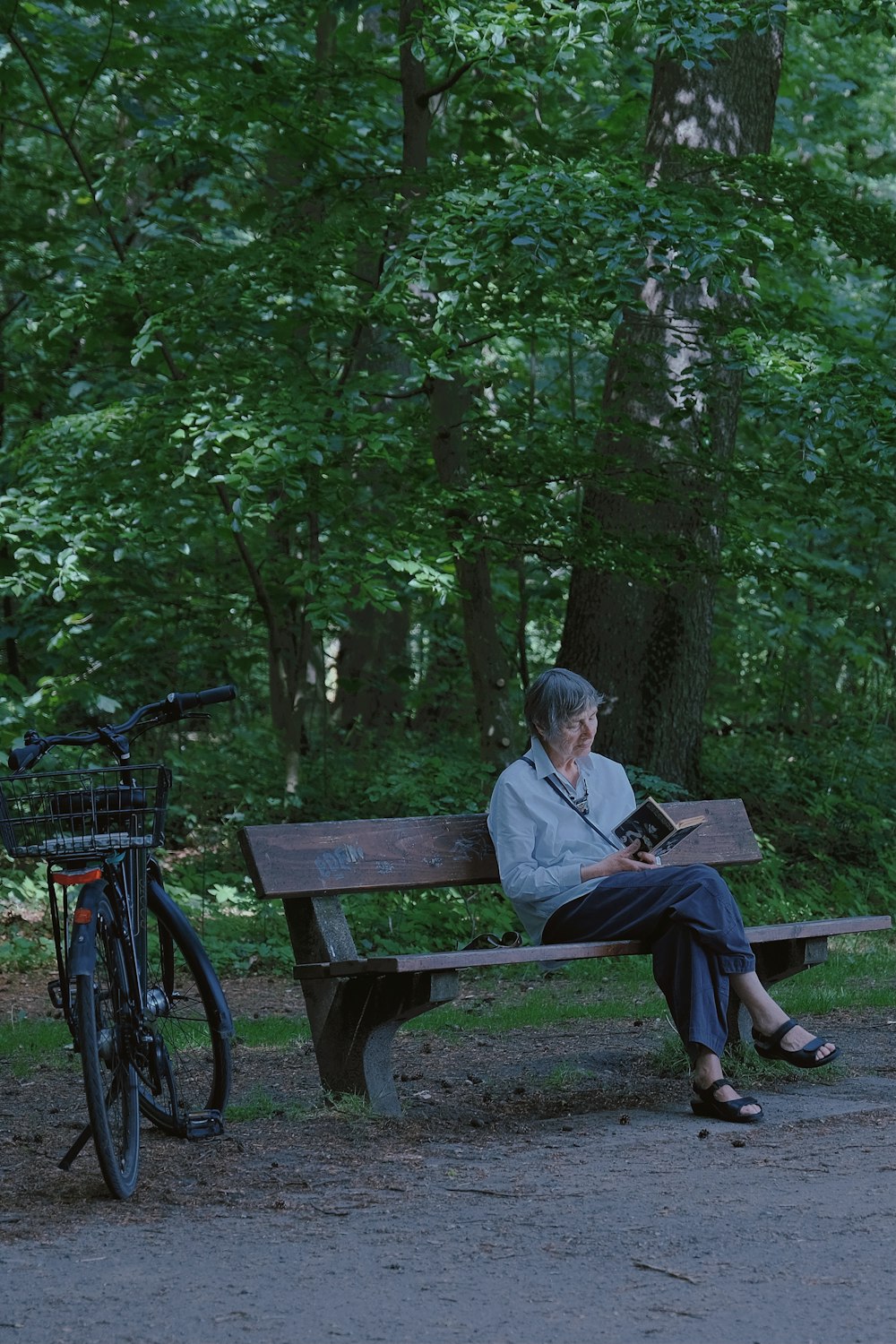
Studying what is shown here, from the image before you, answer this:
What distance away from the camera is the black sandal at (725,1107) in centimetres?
461

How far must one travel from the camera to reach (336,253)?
908 centimetres

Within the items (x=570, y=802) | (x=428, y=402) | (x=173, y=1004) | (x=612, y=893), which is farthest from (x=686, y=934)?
(x=428, y=402)

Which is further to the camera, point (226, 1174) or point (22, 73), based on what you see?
point (22, 73)

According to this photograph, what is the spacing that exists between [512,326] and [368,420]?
4.31ft

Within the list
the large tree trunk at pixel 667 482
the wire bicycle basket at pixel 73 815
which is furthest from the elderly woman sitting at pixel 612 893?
the large tree trunk at pixel 667 482

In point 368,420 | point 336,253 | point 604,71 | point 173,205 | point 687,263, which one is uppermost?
point 604,71

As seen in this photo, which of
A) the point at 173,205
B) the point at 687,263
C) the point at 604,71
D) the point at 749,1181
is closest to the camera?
the point at 749,1181

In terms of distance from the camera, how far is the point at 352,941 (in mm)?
4867

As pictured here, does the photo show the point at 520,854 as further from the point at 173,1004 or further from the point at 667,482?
the point at 667,482

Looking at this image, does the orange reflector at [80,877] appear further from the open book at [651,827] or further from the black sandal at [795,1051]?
the black sandal at [795,1051]

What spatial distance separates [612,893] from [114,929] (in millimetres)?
1689

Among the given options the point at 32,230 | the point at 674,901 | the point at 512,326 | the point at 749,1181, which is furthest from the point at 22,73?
the point at 749,1181

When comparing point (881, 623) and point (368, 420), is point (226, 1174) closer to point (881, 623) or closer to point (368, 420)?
point (368, 420)

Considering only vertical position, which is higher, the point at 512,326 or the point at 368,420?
the point at 512,326
